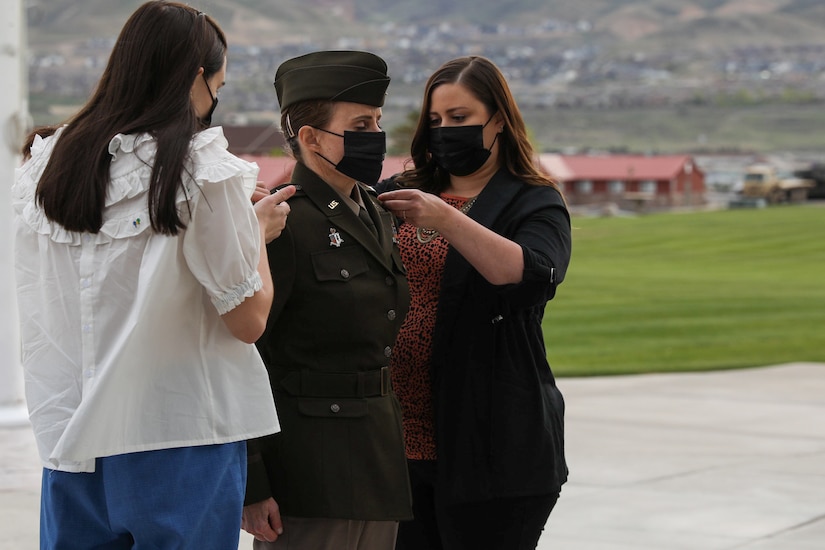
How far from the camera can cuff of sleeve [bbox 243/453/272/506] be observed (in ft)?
9.17

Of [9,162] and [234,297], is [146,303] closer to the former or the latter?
[234,297]

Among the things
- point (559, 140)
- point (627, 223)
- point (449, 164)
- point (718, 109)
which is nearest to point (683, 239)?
point (627, 223)

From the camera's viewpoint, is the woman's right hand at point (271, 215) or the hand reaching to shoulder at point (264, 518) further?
the hand reaching to shoulder at point (264, 518)

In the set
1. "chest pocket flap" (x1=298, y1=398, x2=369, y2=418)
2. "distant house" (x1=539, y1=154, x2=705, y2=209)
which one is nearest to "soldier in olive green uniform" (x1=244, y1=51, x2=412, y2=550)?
"chest pocket flap" (x1=298, y1=398, x2=369, y2=418)

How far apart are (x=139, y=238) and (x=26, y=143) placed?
1.50 ft

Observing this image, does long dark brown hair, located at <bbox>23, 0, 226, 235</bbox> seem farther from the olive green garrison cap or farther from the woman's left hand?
the woman's left hand

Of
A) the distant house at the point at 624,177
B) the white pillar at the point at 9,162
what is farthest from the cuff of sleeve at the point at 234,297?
the distant house at the point at 624,177

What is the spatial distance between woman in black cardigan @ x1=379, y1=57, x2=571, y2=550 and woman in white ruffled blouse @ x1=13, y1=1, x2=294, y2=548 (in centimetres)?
85

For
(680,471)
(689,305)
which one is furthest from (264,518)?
(689,305)

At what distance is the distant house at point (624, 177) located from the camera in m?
101

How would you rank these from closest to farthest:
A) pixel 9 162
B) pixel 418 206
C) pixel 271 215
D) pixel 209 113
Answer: pixel 209 113 < pixel 271 215 < pixel 418 206 < pixel 9 162

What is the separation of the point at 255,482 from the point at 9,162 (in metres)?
5.33

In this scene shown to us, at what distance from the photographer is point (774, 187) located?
82.7 metres

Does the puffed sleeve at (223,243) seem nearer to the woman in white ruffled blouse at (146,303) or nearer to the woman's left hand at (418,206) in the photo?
the woman in white ruffled blouse at (146,303)
